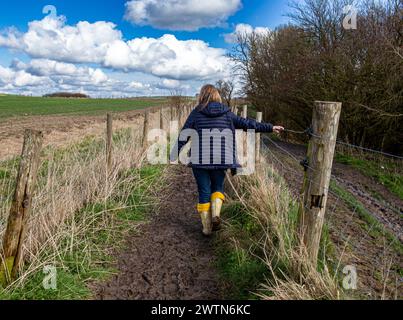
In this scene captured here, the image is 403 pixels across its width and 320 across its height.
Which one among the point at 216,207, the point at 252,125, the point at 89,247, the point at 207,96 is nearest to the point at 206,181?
the point at 216,207

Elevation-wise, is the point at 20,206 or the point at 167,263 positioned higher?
the point at 20,206

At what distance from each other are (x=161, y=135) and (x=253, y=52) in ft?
65.4

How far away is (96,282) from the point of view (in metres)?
4.30

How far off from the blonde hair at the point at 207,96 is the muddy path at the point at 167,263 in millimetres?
1754

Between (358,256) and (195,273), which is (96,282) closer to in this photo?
(195,273)

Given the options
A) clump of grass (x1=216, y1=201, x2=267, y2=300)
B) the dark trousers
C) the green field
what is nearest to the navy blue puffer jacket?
the dark trousers

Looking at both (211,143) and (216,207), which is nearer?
(211,143)

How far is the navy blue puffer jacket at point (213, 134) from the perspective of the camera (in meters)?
5.21

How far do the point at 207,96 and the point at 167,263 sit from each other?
2.09 m

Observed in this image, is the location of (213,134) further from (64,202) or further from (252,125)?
(64,202)

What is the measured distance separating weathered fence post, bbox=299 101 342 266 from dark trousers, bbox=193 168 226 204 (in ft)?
5.73

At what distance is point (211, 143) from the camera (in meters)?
5.22

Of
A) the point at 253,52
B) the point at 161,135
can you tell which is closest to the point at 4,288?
the point at 161,135

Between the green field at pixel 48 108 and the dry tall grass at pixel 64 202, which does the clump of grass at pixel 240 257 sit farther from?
the green field at pixel 48 108
